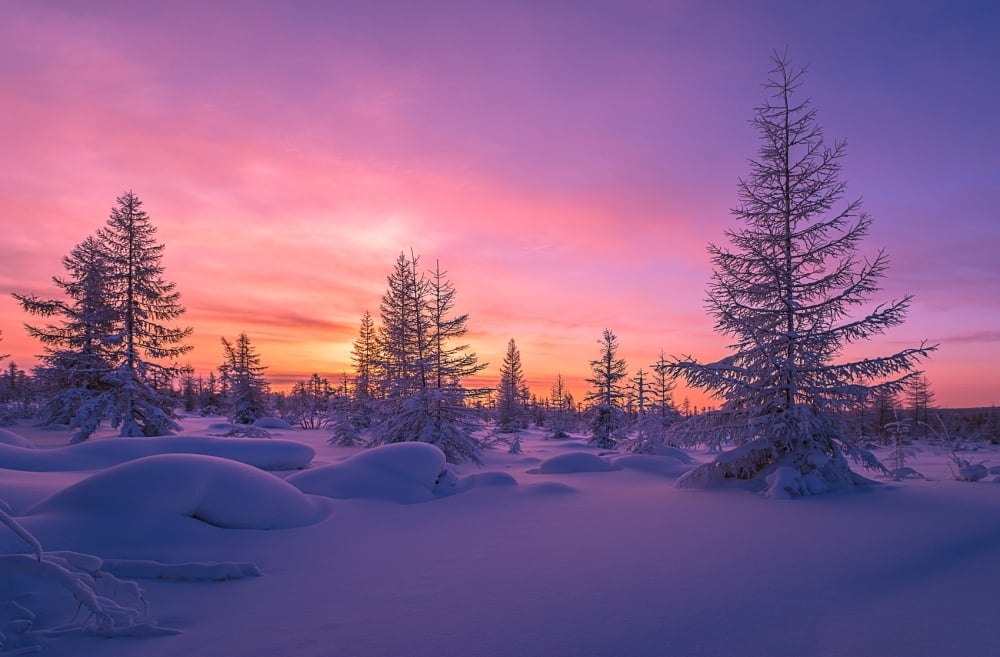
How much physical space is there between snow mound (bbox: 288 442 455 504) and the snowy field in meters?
0.06

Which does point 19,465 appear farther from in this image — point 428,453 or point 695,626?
point 695,626

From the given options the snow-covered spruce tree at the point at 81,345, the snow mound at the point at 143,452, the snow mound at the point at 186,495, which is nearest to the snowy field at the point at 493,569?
the snow mound at the point at 186,495

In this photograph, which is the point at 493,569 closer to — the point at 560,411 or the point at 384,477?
the point at 384,477

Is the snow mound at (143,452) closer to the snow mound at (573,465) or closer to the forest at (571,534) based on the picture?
the forest at (571,534)

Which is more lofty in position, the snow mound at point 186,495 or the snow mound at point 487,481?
the snow mound at point 186,495

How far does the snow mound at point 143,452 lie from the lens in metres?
9.22

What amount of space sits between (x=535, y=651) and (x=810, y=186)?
1111cm

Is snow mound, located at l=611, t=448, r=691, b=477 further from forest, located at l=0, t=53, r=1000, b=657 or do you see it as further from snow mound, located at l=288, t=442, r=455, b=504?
snow mound, located at l=288, t=442, r=455, b=504

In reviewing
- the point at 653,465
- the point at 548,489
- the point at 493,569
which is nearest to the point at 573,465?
the point at 653,465

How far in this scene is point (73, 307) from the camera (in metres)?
21.3

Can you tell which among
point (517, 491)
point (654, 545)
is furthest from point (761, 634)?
point (517, 491)

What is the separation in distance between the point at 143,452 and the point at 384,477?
6.12m

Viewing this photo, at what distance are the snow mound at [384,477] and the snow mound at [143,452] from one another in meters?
3.32

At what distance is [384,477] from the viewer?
9117 millimetres
